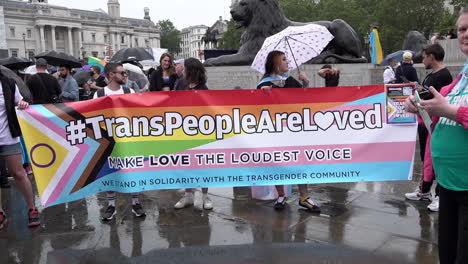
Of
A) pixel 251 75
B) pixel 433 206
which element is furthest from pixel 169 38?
pixel 433 206

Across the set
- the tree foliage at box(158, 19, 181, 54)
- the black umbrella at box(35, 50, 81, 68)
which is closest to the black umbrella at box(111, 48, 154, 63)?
the black umbrella at box(35, 50, 81, 68)

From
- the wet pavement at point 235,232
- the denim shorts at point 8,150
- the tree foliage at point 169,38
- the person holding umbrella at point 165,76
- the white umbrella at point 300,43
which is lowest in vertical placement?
the wet pavement at point 235,232

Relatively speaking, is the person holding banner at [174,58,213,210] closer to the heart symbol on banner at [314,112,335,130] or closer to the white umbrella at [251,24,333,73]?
the white umbrella at [251,24,333,73]

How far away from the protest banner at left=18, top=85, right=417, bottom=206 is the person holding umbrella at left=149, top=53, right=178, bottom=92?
2654 mm

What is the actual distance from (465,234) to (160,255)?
2500mm

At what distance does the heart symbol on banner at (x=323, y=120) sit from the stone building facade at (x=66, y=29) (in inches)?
3818

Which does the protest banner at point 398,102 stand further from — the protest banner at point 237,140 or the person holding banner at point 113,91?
the person holding banner at point 113,91

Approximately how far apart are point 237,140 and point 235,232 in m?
1.01

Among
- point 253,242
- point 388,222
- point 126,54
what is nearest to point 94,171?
point 253,242

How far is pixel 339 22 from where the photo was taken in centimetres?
1073

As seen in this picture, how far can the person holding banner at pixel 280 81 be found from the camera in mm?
4688

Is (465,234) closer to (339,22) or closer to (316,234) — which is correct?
(316,234)

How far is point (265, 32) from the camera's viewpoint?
10211 millimetres

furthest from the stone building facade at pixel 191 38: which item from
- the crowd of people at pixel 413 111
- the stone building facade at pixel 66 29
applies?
the crowd of people at pixel 413 111
